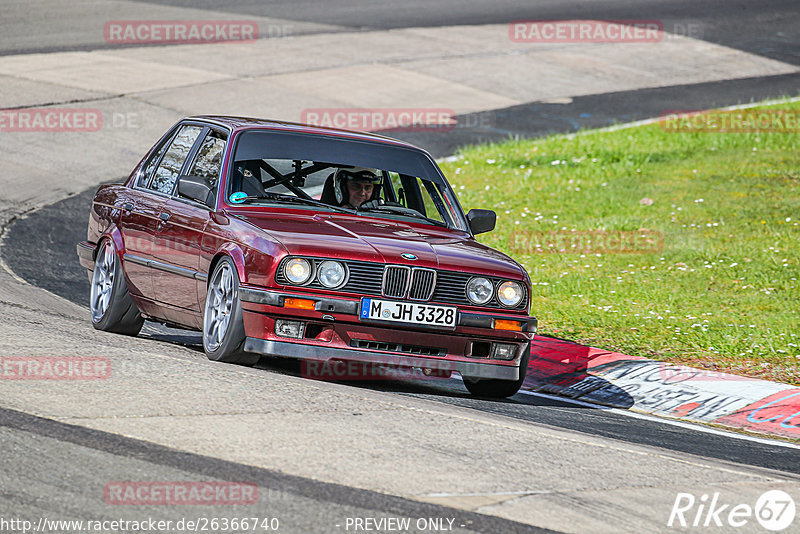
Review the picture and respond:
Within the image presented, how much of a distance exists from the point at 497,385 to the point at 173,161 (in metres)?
2.95

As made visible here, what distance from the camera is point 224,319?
7.65 m

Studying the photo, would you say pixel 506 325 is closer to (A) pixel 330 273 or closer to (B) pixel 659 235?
(A) pixel 330 273

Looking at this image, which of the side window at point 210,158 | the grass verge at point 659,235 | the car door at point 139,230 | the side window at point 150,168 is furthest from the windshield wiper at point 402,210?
the grass verge at point 659,235

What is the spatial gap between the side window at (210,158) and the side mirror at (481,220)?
1.81 meters

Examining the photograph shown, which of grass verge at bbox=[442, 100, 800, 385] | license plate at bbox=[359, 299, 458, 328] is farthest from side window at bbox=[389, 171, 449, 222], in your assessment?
grass verge at bbox=[442, 100, 800, 385]

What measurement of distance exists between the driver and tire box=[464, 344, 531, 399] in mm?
1440

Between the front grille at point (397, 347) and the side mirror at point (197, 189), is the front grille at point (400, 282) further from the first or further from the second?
the side mirror at point (197, 189)

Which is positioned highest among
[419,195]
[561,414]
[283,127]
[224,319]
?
[283,127]

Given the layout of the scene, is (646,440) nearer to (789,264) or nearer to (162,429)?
(162,429)

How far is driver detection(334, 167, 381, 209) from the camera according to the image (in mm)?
A: 8570

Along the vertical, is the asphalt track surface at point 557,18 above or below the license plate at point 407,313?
above

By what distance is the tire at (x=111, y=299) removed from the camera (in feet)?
29.4

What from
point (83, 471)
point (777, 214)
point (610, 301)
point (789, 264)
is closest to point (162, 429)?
point (83, 471)

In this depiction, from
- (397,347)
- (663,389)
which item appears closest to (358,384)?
(397,347)
